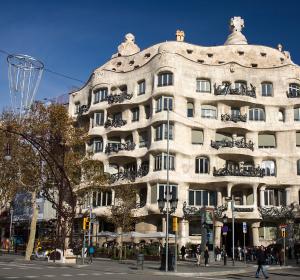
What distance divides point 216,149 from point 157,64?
10885 mm

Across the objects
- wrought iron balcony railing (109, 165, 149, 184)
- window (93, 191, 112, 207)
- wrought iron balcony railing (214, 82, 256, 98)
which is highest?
wrought iron balcony railing (214, 82, 256, 98)

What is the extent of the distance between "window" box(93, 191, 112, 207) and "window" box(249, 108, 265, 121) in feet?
57.4

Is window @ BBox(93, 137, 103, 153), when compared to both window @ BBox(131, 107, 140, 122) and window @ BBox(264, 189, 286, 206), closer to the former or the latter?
window @ BBox(131, 107, 140, 122)

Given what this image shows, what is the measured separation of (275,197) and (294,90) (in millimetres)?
12055

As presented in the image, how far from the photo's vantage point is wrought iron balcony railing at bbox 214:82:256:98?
52312 mm

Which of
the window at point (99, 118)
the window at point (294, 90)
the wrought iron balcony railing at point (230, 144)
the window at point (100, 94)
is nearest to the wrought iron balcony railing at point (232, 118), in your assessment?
the wrought iron balcony railing at point (230, 144)

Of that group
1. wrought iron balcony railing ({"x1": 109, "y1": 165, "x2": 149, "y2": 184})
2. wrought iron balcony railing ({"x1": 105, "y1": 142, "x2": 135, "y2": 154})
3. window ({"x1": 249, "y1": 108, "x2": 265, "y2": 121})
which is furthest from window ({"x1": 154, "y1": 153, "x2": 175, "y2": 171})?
window ({"x1": 249, "y1": 108, "x2": 265, "y2": 121})

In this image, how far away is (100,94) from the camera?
5622 cm

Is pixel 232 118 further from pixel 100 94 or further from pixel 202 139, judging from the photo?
pixel 100 94

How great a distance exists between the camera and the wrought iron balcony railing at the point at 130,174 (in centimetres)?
4983

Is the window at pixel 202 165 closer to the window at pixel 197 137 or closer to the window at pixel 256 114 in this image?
the window at pixel 197 137

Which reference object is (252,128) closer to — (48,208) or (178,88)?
(178,88)

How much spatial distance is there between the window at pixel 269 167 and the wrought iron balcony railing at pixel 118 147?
556 inches

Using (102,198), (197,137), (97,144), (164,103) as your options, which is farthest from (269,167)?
(97,144)
